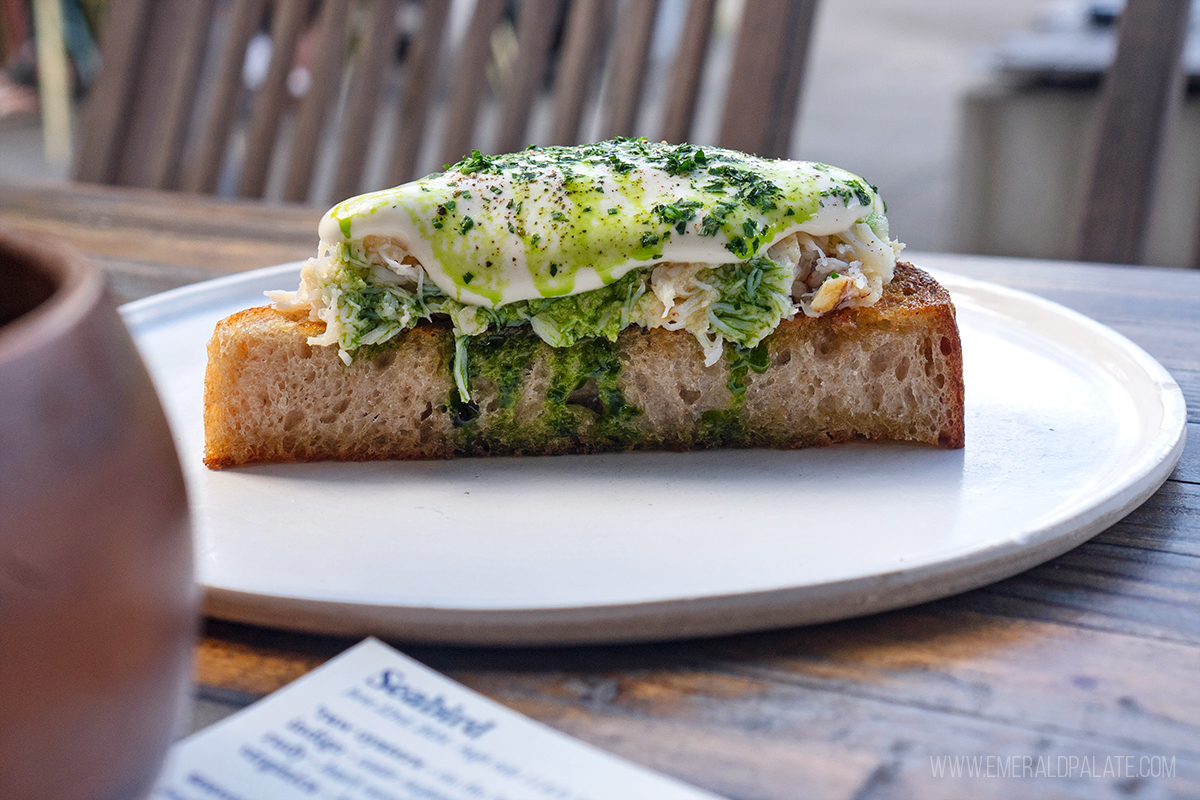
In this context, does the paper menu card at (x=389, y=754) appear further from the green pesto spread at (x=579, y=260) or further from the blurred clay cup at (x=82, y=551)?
the green pesto spread at (x=579, y=260)

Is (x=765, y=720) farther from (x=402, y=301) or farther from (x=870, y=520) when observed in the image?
(x=402, y=301)

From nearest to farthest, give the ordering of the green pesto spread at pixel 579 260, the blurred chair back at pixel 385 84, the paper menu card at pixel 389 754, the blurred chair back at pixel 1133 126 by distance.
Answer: the paper menu card at pixel 389 754
the green pesto spread at pixel 579 260
the blurred chair back at pixel 1133 126
the blurred chair back at pixel 385 84

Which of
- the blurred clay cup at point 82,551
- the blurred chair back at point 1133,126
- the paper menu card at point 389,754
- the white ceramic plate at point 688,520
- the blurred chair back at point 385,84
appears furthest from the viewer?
the blurred chair back at point 385,84

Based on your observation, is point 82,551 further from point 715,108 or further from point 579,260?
point 715,108

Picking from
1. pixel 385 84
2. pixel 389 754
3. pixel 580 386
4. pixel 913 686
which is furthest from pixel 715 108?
pixel 389 754

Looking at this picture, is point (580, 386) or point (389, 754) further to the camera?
point (580, 386)

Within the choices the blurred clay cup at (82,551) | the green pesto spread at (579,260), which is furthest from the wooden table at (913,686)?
the green pesto spread at (579,260)

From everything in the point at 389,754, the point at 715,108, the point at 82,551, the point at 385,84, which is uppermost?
the point at 715,108
